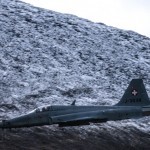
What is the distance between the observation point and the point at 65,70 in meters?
39.3

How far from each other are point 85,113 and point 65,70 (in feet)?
51.9

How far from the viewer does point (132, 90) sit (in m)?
27.0

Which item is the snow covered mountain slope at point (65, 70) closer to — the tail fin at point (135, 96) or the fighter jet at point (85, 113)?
the fighter jet at point (85, 113)

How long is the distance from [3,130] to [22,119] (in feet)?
6.53

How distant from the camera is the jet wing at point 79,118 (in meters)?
22.9

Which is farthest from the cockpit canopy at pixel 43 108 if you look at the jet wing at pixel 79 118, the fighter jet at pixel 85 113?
the jet wing at pixel 79 118

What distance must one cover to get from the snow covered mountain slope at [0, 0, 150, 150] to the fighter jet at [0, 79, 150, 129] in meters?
1.14

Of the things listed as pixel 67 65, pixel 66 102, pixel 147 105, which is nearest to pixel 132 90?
→ pixel 147 105

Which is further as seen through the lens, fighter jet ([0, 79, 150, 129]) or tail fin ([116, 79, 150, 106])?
tail fin ([116, 79, 150, 106])

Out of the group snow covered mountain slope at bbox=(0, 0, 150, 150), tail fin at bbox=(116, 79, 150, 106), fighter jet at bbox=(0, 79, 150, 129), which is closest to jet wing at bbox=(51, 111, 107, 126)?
fighter jet at bbox=(0, 79, 150, 129)

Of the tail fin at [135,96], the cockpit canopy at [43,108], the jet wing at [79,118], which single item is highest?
the tail fin at [135,96]

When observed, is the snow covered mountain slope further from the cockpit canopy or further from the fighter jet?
the cockpit canopy

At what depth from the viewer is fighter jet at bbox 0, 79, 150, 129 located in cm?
2202

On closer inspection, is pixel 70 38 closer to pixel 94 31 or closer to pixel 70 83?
pixel 94 31
